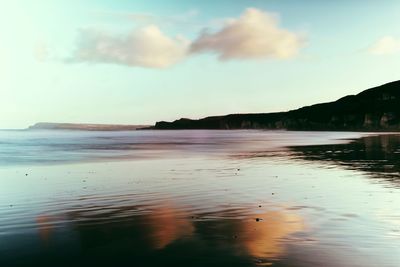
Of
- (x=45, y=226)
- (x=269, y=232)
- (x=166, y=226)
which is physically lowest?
(x=269, y=232)

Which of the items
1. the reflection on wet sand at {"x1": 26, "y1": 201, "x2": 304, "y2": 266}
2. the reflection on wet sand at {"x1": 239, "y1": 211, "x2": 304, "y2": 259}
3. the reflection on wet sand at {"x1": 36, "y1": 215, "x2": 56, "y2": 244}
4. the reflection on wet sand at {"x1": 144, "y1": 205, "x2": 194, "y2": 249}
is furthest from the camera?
the reflection on wet sand at {"x1": 36, "y1": 215, "x2": 56, "y2": 244}

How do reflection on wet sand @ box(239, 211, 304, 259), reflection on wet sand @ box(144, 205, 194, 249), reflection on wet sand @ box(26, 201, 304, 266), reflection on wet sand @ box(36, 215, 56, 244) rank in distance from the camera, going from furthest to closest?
reflection on wet sand @ box(36, 215, 56, 244)
reflection on wet sand @ box(144, 205, 194, 249)
reflection on wet sand @ box(239, 211, 304, 259)
reflection on wet sand @ box(26, 201, 304, 266)

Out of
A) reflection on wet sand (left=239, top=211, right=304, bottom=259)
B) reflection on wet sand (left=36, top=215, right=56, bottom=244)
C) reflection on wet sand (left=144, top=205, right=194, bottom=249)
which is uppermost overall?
reflection on wet sand (left=36, top=215, right=56, bottom=244)

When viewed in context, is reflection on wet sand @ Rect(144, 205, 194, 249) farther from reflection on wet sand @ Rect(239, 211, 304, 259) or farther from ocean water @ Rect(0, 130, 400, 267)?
reflection on wet sand @ Rect(239, 211, 304, 259)

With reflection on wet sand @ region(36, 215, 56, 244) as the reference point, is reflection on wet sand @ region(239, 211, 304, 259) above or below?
below

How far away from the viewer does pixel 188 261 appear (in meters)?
11.0

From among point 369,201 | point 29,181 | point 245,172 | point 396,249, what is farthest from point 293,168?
point 396,249

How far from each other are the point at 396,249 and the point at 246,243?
4.29m

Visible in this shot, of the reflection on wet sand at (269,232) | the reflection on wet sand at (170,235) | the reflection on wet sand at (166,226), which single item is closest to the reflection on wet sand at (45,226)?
the reflection on wet sand at (170,235)

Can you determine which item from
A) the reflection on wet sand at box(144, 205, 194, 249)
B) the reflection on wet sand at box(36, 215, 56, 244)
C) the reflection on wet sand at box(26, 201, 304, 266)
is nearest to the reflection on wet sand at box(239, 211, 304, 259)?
the reflection on wet sand at box(26, 201, 304, 266)

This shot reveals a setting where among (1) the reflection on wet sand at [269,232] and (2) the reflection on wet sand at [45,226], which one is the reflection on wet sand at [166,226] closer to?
(1) the reflection on wet sand at [269,232]

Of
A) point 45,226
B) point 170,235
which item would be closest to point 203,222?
point 170,235

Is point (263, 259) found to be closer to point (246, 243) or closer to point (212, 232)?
point (246, 243)

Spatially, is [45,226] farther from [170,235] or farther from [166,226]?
[170,235]
